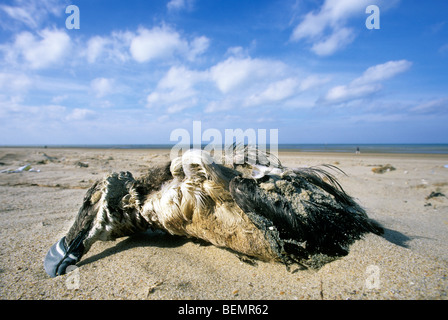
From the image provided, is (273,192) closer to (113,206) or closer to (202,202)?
(202,202)

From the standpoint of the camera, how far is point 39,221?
330 cm

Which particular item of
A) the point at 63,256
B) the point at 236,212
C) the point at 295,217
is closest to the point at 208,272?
the point at 236,212

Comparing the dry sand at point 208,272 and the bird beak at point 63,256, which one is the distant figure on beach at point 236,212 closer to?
the bird beak at point 63,256

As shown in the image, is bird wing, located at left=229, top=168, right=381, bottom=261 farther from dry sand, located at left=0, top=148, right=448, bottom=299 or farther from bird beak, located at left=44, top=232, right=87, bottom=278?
bird beak, located at left=44, top=232, right=87, bottom=278

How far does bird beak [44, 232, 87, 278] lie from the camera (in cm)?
195

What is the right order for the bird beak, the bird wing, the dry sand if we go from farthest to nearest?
the bird beak, the bird wing, the dry sand

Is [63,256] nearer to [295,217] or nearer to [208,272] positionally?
[208,272]

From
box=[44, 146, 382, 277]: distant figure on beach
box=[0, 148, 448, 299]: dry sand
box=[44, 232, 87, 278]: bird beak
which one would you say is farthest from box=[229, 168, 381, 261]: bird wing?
box=[44, 232, 87, 278]: bird beak

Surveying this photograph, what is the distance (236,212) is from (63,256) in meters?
1.52

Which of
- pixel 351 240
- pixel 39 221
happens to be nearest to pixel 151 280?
pixel 351 240

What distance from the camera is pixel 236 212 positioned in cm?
182

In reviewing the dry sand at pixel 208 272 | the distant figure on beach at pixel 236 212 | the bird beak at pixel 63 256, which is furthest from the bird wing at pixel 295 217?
the bird beak at pixel 63 256

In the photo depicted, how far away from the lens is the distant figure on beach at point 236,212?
1.75 m

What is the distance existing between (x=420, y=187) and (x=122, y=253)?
6459mm
